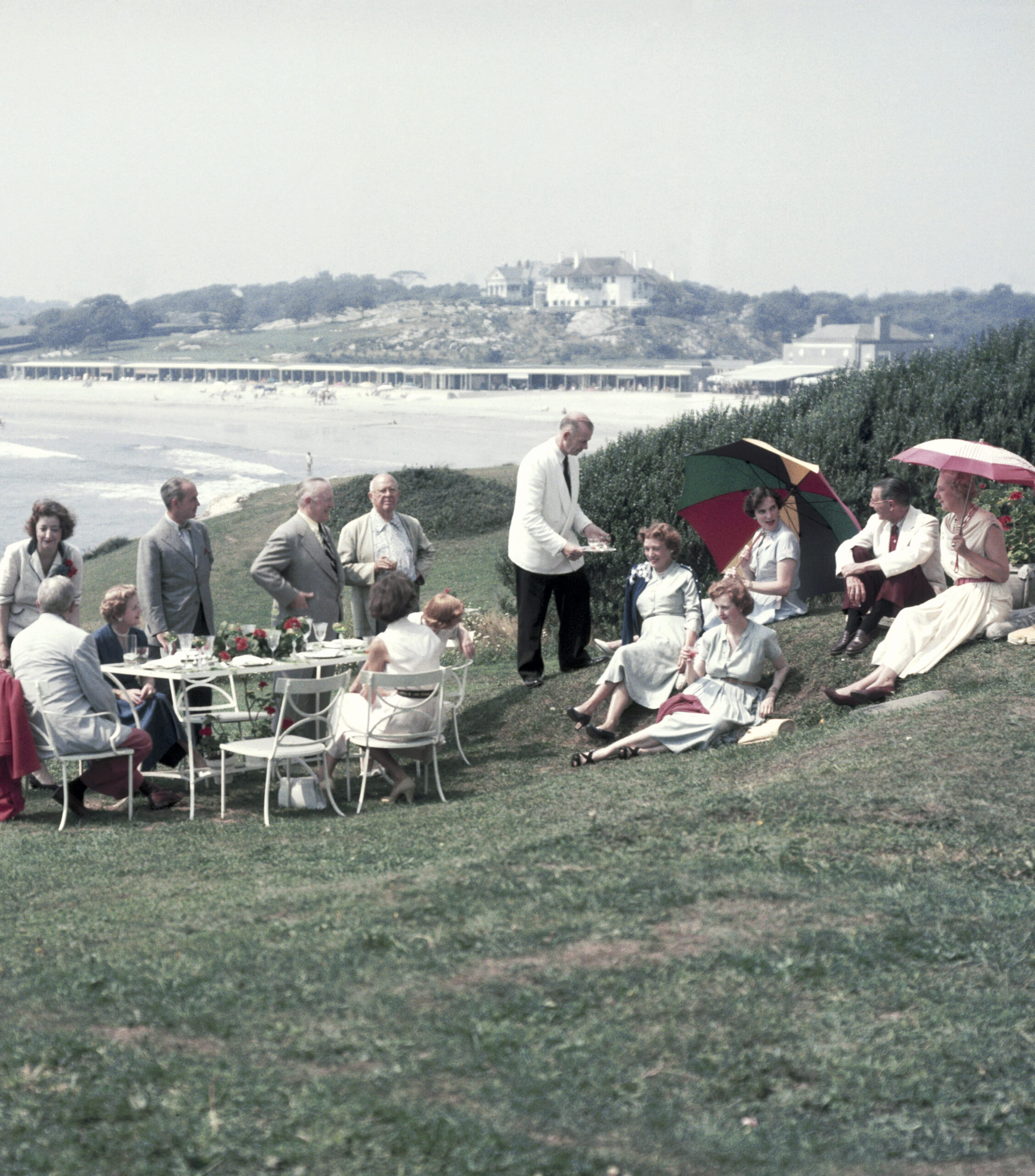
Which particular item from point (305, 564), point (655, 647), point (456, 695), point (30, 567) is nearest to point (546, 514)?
point (655, 647)

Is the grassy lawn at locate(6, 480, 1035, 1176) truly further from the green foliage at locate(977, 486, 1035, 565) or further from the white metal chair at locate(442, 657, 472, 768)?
the green foliage at locate(977, 486, 1035, 565)

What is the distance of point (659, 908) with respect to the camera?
445cm

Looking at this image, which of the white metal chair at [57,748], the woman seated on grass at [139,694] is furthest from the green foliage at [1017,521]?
the white metal chair at [57,748]

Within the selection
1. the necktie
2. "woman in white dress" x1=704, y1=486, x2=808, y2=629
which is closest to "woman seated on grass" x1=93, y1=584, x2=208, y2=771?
the necktie

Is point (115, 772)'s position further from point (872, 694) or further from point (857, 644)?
point (857, 644)

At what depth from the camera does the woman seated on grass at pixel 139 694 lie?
7.39 metres

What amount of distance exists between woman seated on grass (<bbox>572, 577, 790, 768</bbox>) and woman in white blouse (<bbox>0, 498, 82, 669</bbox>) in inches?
132

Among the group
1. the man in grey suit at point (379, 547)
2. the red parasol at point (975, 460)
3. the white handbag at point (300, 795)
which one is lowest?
the white handbag at point (300, 795)

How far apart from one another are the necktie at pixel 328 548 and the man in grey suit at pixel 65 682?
1664 mm

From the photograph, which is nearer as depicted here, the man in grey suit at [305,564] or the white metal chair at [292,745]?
the white metal chair at [292,745]

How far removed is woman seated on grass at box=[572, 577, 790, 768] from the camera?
24.7 feet

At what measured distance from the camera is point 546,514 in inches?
345

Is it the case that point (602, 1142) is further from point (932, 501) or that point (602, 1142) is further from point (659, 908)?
point (932, 501)

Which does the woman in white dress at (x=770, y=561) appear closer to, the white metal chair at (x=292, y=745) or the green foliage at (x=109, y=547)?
the white metal chair at (x=292, y=745)
